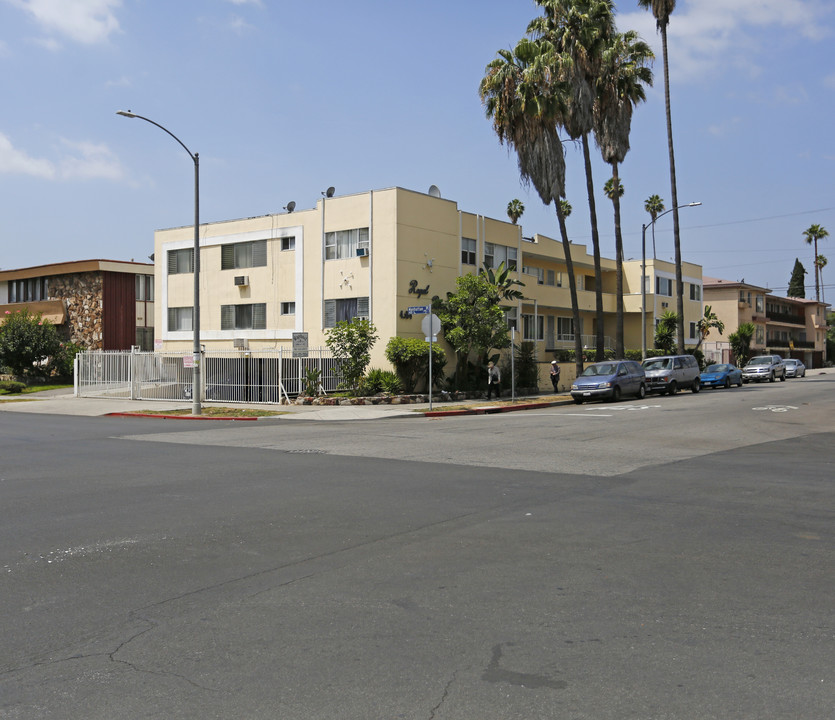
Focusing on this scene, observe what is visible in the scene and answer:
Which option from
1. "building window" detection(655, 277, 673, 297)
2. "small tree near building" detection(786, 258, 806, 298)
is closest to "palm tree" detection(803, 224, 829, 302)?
"small tree near building" detection(786, 258, 806, 298)

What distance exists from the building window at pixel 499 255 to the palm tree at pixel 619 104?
208 inches

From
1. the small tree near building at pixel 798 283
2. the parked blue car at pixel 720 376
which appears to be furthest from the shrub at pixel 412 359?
the small tree near building at pixel 798 283

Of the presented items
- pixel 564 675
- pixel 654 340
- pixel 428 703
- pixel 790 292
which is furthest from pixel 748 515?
pixel 790 292

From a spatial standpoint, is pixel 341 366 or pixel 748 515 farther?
pixel 341 366

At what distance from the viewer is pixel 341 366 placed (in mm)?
30797

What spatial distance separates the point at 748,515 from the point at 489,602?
4308 millimetres

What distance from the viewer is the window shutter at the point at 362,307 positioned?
3412 cm

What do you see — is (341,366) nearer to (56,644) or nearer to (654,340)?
(56,644)

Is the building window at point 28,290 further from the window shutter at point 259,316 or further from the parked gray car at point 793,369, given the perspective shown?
the parked gray car at point 793,369

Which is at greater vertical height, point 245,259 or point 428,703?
point 245,259

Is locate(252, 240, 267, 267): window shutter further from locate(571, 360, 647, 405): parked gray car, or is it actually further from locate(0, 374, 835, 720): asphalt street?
locate(0, 374, 835, 720): asphalt street

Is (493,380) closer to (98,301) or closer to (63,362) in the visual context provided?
(63,362)

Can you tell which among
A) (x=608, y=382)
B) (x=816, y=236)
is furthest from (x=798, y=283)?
(x=608, y=382)

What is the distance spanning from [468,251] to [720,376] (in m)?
16.4
